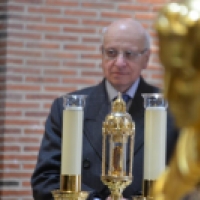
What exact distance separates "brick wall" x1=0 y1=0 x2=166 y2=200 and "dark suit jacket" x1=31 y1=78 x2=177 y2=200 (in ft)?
5.14

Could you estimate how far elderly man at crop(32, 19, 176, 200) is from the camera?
226 centimetres

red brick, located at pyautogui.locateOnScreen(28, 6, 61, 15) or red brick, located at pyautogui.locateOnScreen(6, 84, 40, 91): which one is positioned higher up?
red brick, located at pyautogui.locateOnScreen(28, 6, 61, 15)

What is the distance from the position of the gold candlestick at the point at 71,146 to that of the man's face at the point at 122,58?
1.07 metres

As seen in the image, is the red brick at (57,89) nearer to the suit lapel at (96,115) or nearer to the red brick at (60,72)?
the red brick at (60,72)

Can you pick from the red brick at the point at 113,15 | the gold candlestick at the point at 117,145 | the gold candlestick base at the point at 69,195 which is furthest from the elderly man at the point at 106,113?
the red brick at the point at 113,15

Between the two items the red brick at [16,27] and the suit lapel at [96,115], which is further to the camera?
the red brick at [16,27]

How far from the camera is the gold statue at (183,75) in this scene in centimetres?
62

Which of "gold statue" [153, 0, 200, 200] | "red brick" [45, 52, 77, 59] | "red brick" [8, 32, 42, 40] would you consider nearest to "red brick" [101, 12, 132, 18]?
"red brick" [45, 52, 77, 59]

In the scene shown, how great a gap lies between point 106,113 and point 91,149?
0.63 ft

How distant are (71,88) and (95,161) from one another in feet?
6.39

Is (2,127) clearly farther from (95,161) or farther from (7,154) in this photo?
(95,161)

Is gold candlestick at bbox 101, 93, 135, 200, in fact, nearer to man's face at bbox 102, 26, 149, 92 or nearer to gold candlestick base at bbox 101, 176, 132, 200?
gold candlestick base at bbox 101, 176, 132, 200

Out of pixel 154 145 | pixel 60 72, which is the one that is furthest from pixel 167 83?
pixel 60 72

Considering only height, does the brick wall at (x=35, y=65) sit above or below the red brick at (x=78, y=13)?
below
